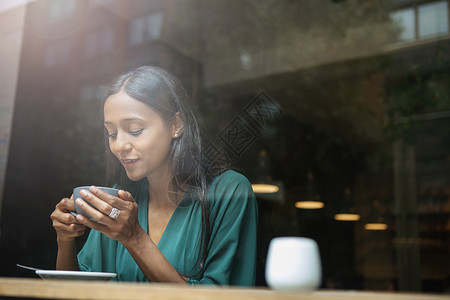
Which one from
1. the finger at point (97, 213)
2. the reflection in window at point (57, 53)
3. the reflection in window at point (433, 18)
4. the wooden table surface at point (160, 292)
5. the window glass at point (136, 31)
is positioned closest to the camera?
the wooden table surface at point (160, 292)

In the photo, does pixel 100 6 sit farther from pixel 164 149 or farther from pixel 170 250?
pixel 170 250

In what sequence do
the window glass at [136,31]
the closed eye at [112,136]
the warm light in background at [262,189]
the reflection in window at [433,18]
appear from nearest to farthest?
the closed eye at [112,136], the warm light in background at [262,189], the window glass at [136,31], the reflection in window at [433,18]

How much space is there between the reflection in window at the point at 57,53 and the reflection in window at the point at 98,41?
0.11 metres

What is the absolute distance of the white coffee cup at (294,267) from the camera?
0.62 metres

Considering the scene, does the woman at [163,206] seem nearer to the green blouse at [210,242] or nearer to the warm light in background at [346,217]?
the green blouse at [210,242]

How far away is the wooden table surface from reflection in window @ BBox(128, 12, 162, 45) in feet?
4.11

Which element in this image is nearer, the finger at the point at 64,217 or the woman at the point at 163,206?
the woman at the point at 163,206

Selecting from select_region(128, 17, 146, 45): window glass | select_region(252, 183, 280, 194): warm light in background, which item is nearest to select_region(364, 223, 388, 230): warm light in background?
select_region(252, 183, 280, 194): warm light in background

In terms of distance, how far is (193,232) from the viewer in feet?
4.03

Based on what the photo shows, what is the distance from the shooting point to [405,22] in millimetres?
3992

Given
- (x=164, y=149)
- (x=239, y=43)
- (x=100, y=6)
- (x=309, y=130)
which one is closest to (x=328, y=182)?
(x=309, y=130)

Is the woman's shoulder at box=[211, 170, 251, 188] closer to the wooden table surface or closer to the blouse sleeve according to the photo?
the blouse sleeve

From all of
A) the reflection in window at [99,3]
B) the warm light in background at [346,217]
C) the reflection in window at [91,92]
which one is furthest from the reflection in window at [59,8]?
the warm light in background at [346,217]

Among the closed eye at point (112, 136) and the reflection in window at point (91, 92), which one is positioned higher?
the reflection in window at point (91, 92)
